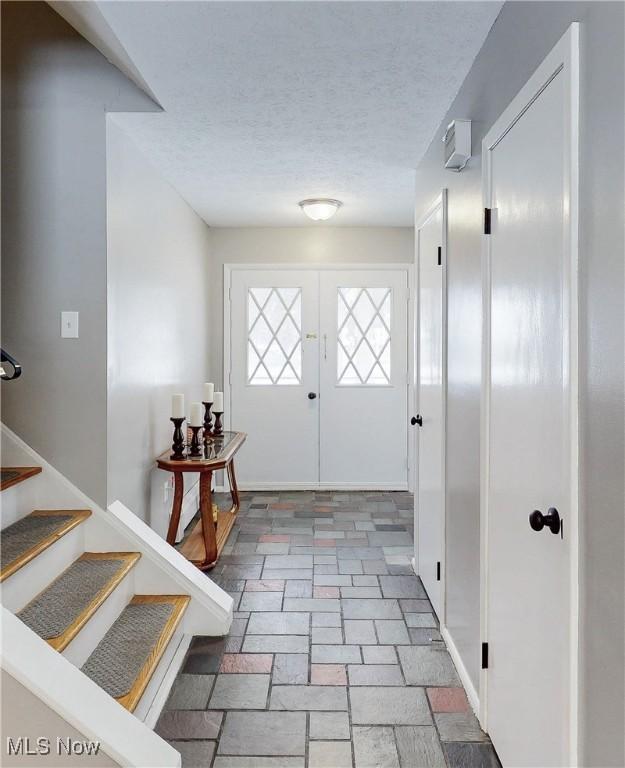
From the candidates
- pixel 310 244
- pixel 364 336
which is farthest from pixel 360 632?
pixel 310 244

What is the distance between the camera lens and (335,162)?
11.0ft

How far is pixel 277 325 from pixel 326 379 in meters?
0.66

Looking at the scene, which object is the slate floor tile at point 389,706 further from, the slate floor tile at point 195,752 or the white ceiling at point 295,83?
the white ceiling at point 295,83

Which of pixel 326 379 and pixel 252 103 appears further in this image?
pixel 326 379

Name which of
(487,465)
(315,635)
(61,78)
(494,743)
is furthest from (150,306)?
(494,743)

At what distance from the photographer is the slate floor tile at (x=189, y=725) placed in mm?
1973

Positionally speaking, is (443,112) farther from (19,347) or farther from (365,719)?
(365,719)

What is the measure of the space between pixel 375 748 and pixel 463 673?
0.52 metres

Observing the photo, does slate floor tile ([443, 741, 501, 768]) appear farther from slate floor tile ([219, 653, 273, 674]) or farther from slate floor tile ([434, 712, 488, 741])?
slate floor tile ([219, 653, 273, 674])

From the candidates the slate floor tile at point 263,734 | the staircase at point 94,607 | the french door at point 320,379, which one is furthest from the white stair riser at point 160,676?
the french door at point 320,379

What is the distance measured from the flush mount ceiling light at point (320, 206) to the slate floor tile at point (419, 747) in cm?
334

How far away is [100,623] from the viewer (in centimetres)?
218

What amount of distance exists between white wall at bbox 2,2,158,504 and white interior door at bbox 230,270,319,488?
2705 millimetres

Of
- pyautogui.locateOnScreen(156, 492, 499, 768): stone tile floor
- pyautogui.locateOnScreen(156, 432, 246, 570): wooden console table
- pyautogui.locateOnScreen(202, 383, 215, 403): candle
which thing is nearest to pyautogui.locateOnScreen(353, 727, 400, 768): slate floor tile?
pyautogui.locateOnScreen(156, 492, 499, 768): stone tile floor
